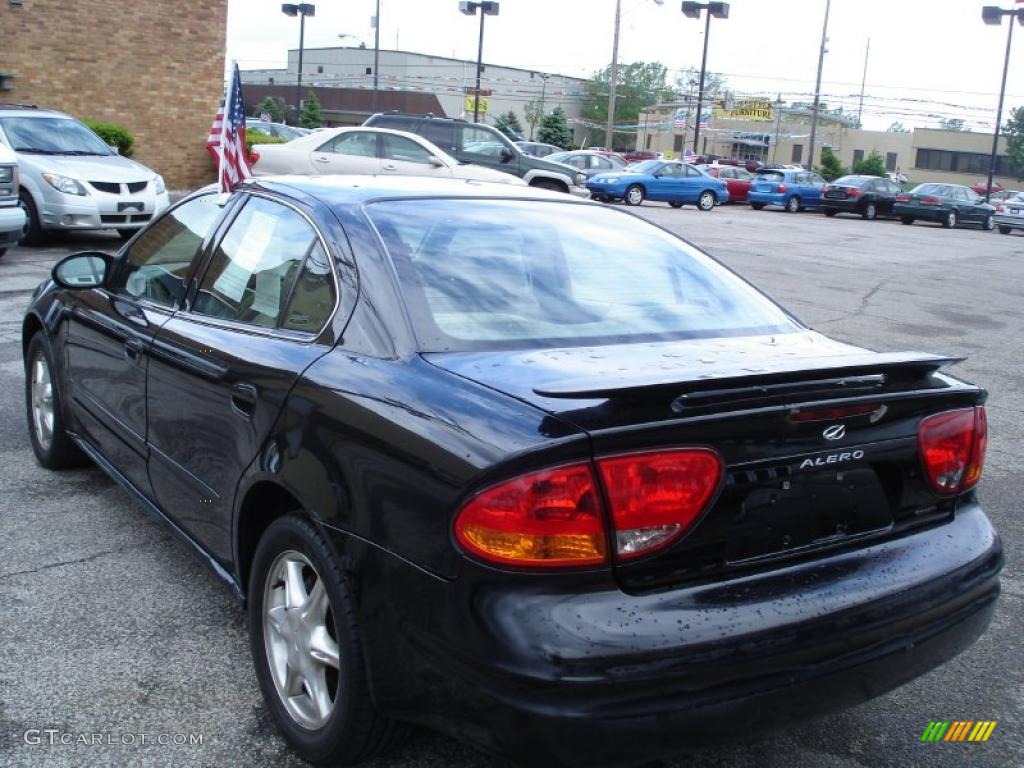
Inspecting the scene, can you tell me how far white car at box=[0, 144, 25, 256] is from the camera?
456 inches

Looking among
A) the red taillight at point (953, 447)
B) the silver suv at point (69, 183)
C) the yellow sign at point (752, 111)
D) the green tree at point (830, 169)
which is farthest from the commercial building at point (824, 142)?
the red taillight at point (953, 447)

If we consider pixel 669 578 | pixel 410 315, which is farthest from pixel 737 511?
pixel 410 315

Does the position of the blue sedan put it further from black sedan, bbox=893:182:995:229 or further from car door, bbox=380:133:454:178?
car door, bbox=380:133:454:178

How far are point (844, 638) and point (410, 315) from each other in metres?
1.39

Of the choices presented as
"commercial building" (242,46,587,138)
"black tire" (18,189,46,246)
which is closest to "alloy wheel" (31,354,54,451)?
"black tire" (18,189,46,246)

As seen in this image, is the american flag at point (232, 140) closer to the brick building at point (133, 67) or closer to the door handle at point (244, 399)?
the door handle at point (244, 399)

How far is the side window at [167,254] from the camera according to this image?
4.06m

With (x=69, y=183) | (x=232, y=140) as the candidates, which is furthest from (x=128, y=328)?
(x=69, y=183)

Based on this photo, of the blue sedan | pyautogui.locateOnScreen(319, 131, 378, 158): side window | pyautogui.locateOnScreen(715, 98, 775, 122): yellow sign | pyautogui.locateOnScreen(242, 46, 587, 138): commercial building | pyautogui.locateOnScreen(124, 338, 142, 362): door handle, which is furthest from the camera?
pyautogui.locateOnScreen(242, 46, 587, 138): commercial building

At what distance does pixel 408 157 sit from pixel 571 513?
673 inches

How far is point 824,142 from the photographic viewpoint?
98.1m

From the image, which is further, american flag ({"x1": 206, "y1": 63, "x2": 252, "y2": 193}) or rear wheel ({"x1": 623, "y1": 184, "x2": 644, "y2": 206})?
rear wheel ({"x1": 623, "y1": 184, "x2": 644, "y2": 206})

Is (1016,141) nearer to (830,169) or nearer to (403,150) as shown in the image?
(830,169)

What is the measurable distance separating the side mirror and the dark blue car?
34.6 meters
